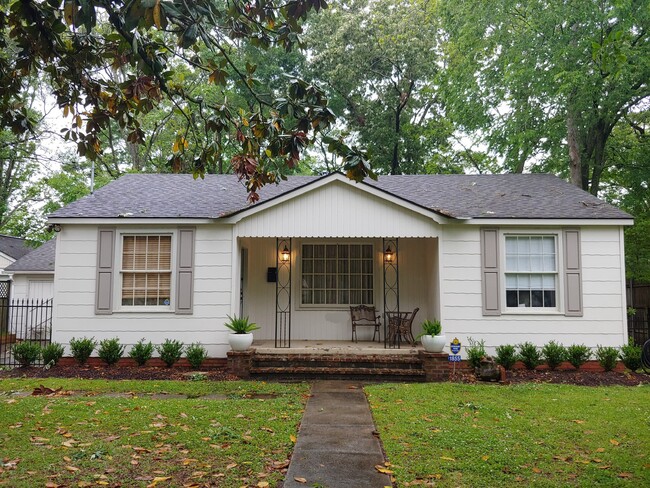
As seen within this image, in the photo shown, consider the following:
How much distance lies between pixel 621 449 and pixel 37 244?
819 inches

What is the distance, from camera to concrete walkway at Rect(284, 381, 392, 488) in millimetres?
4216

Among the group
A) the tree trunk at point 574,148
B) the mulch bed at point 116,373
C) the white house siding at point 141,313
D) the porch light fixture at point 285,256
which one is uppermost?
the tree trunk at point 574,148

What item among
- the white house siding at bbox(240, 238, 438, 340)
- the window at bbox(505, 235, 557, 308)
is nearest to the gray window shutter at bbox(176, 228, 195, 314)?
the white house siding at bbox(240, 238, 438, 340)

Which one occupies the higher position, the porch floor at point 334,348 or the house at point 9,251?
the house at point 9,251

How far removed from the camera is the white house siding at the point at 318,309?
1180 centimetres

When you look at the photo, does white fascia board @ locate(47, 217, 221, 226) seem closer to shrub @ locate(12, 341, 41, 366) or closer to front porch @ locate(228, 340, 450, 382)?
shrub @ locate(12, 341, 41, 366)

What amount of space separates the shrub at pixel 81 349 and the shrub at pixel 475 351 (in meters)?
7.46

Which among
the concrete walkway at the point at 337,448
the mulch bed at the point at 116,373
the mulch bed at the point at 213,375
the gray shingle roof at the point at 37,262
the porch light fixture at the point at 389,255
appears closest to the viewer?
the concrete walkway at the point at 337,448

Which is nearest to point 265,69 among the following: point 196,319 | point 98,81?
point 196,319

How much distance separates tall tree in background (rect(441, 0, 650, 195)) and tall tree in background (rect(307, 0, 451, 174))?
2.23 m

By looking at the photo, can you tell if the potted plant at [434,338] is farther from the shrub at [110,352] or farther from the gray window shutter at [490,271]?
the shrub at [110,352]

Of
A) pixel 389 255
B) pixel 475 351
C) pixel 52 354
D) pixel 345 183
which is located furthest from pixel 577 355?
pixel 52 354

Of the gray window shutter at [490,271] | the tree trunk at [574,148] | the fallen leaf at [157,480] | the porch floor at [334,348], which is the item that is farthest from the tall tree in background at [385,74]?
the fallen leaf at [157,480]

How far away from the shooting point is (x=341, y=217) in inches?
396
